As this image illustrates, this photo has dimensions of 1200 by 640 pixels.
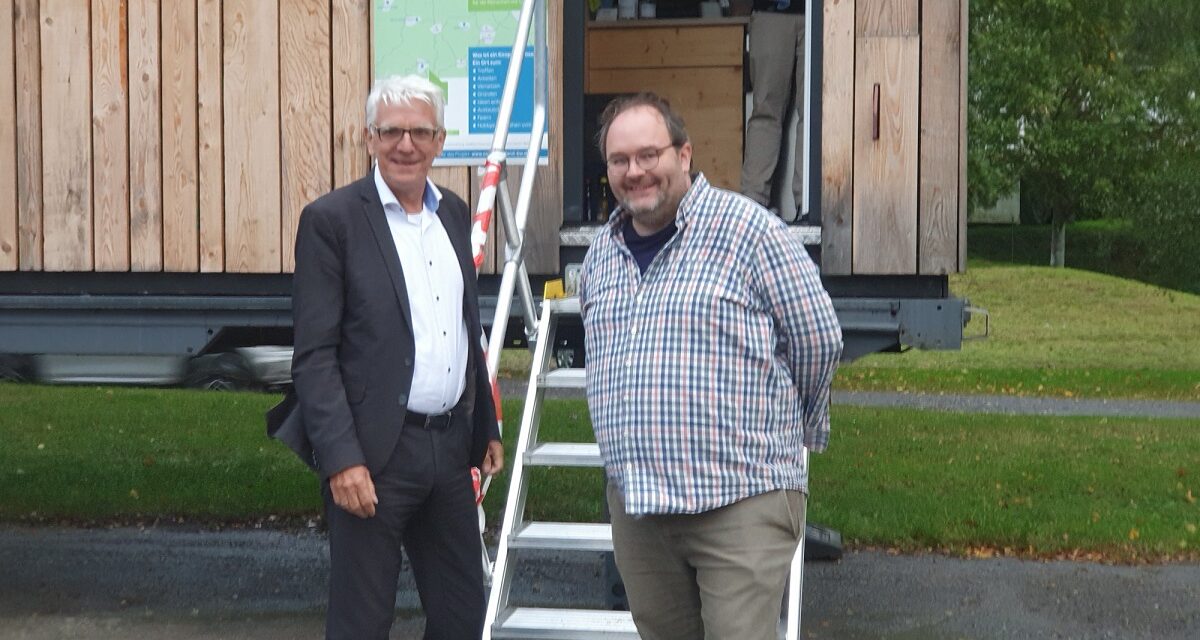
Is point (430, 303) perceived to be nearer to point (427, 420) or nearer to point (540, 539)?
point (427, 420)

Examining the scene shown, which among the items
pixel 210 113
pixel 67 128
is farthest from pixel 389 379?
pixel 67 128

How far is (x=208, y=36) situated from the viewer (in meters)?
6.32

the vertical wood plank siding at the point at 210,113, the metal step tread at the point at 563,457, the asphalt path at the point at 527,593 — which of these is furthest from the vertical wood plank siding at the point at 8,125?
the metal step tread at the point at 563,457

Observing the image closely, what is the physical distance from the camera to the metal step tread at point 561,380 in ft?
16.8

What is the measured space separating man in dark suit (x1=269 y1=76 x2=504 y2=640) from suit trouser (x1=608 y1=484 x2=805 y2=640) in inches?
21.2

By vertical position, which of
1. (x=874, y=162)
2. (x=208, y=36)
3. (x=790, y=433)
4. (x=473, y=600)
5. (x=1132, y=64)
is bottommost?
(x=473, y=600)

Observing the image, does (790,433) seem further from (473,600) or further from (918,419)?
(918,419)

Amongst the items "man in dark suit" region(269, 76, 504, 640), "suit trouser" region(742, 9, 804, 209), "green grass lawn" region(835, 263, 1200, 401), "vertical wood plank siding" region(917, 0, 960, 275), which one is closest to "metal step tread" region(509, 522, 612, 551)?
"man in dark suit" region(269, 76, 504, 640)

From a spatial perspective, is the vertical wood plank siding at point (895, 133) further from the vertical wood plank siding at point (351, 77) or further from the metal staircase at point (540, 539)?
the vertical wood plank siding at point (351, 77)

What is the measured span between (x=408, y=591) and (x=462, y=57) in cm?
249

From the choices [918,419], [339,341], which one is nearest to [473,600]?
[339,341]

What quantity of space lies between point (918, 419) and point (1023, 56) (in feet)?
54.1

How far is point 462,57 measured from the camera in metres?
6.32

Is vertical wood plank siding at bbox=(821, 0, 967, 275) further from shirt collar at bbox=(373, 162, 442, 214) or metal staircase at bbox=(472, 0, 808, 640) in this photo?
shirt collar at bbox=(373, 162, 442, 214)
